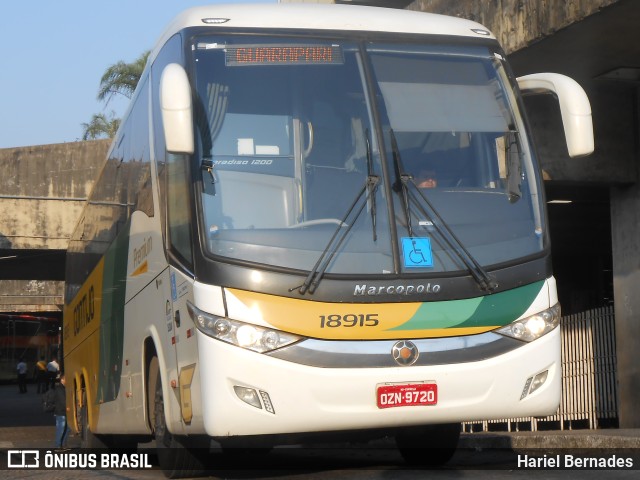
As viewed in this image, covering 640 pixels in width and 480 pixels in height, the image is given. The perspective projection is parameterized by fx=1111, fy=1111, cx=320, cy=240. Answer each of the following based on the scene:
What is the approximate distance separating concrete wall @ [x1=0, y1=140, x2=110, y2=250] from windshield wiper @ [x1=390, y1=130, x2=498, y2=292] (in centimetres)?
1975

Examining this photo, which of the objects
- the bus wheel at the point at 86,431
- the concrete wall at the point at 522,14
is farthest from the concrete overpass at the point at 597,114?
the bus wheel at the point at 86,431

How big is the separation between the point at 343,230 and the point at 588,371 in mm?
10505

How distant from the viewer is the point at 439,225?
25.1 ft

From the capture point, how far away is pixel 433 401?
Result: 7.32 metres

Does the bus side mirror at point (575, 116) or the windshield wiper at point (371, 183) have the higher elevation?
the bus side mirror at point (575, 116)

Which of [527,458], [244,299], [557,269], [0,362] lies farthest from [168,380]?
[0,362]

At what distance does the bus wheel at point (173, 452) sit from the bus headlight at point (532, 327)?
2654 mm

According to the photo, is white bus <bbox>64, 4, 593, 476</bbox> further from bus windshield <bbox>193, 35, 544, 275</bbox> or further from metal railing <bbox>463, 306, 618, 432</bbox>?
metal railing <bbox>463, 306, 618, 432</bbox>

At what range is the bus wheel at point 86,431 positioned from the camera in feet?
46.0

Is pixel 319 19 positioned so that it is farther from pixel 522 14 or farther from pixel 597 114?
pixel 597 114

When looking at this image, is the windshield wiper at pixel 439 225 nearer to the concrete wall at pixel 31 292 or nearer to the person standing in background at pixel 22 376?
the concrete wall at pixel 31 292

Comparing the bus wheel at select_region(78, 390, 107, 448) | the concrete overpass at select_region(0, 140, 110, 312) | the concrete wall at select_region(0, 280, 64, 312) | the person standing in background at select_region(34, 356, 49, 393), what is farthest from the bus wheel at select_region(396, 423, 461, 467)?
the person standing in background at select_region(34, 356, 49, 393)

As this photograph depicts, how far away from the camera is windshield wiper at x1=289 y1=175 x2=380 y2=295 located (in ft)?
23.8

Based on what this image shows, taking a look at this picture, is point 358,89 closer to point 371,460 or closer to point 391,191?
point 391,191
